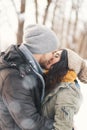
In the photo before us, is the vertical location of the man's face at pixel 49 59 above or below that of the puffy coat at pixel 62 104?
above

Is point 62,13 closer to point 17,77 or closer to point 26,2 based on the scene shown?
point 26,2

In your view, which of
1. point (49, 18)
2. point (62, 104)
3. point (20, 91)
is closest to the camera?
point (20, 91)

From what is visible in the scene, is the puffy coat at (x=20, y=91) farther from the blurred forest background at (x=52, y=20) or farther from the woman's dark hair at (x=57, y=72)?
the blurred forest background at (x=52, y=20)

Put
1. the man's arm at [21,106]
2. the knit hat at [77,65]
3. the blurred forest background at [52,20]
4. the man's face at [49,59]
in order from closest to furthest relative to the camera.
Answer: the man's arm at [21,106] → the man's face at [49,59] → the knit hat at [77,65] → the blurred forest background at [52,20]

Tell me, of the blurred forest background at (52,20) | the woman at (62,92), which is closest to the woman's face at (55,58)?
the woman at (62,92)

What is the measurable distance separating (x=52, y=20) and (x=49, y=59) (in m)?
2.79

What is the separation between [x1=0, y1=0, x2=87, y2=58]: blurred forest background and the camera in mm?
3900

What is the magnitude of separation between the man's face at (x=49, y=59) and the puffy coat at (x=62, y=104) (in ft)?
0.52

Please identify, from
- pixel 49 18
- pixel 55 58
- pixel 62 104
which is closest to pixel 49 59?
pixel 55 58

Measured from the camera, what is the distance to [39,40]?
1.88m

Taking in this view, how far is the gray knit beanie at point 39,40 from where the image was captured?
6.17 ft

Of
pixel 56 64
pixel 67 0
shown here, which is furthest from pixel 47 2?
pixel 56 64

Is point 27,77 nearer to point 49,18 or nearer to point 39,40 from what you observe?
point 39,40

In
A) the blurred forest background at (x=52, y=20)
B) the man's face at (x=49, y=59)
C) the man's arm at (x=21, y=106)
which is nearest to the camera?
the man's arm at (x=21, y=106)
